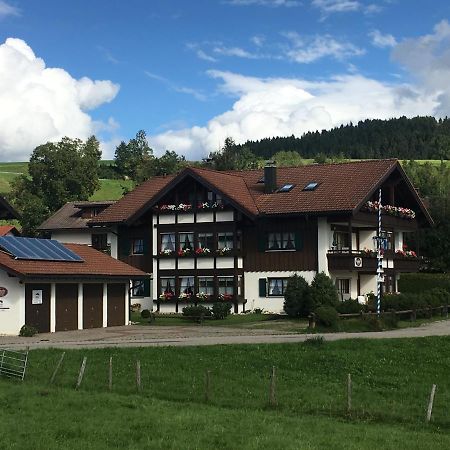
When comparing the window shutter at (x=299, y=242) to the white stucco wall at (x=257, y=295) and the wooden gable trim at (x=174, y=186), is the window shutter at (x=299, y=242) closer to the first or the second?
the white stucco wall at (x=257, y=295)

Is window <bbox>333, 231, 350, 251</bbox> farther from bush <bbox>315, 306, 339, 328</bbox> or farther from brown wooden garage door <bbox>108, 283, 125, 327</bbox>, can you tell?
brown wooden garage door <bbox>108, 283, 125, 327</bbox>

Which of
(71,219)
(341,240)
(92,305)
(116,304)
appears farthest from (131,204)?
(92,305)

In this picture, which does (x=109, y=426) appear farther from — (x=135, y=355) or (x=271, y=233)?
(x=271, y=233)

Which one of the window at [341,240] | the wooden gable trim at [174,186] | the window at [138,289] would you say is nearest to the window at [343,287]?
the window at [341,240]

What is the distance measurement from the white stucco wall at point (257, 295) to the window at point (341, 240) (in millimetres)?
3472

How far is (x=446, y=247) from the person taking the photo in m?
65.6

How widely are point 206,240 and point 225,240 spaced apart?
1.40 m

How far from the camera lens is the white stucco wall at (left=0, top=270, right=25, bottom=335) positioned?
39.0 metres

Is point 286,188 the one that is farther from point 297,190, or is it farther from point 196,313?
point 196,313

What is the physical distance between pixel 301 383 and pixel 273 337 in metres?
9.96

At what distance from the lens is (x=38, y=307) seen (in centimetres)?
4006

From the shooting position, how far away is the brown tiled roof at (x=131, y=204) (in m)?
57.3

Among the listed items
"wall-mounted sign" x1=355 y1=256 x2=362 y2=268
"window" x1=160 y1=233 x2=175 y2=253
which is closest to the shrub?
"wall-mounted sign" x1=355 y1=256 x2=362 y2=268

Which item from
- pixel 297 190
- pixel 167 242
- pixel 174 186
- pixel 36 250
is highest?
pixel 174 186
